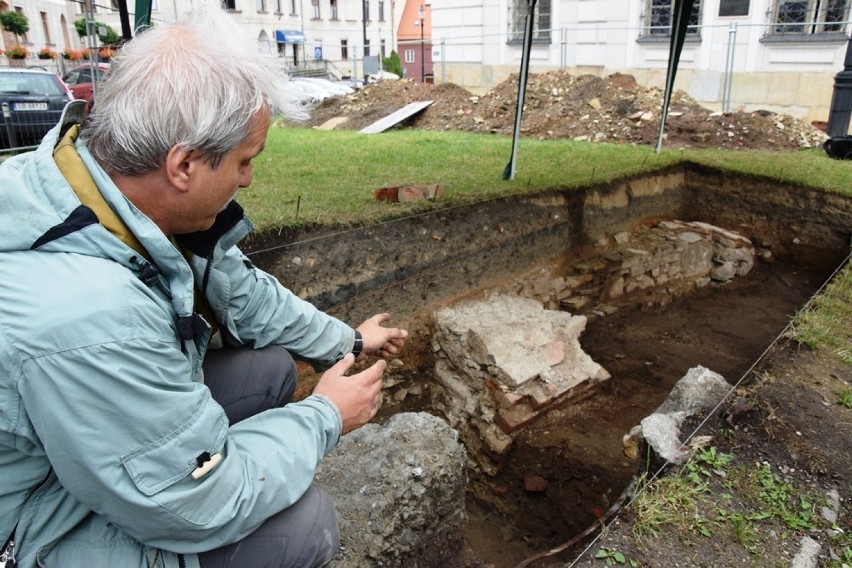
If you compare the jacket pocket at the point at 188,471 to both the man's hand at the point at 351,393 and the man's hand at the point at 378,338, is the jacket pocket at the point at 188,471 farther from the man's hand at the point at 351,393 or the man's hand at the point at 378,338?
the man's hand at the point at 378,338

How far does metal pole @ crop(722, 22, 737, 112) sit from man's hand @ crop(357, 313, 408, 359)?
12.3 metres

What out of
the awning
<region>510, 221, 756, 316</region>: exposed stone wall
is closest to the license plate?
<region>510, 221, 756, 316</region>: exposed stone wall

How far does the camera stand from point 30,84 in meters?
9.51

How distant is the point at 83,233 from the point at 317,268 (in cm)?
315

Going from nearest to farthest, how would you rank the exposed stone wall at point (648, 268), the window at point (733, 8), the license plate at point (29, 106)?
1. the exposed stone wall at point (648, 268)
2. the license plate at point (29, 106)
3. the window at point (733, 8)

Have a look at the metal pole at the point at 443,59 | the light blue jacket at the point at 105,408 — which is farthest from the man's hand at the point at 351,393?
the metal pole at the point at 443,59

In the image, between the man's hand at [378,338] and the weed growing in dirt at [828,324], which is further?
the weed growing in dirt at [828,324]

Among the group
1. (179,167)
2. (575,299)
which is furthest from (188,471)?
(575,299)

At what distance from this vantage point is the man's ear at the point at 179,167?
134 centimetres

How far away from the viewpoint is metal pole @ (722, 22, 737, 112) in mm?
12344

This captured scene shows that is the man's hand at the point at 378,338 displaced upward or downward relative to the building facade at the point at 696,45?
downward

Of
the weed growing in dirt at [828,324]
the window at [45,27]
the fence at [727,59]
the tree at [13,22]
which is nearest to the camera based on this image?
the weed growing in dirt at [828,324]

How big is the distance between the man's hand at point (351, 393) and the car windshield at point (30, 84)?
994cm

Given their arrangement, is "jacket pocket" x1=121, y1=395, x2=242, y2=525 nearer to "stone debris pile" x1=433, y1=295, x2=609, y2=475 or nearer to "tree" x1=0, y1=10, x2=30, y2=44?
"stone debris pile" x1=433, y1=295, x2=609, y2=475
